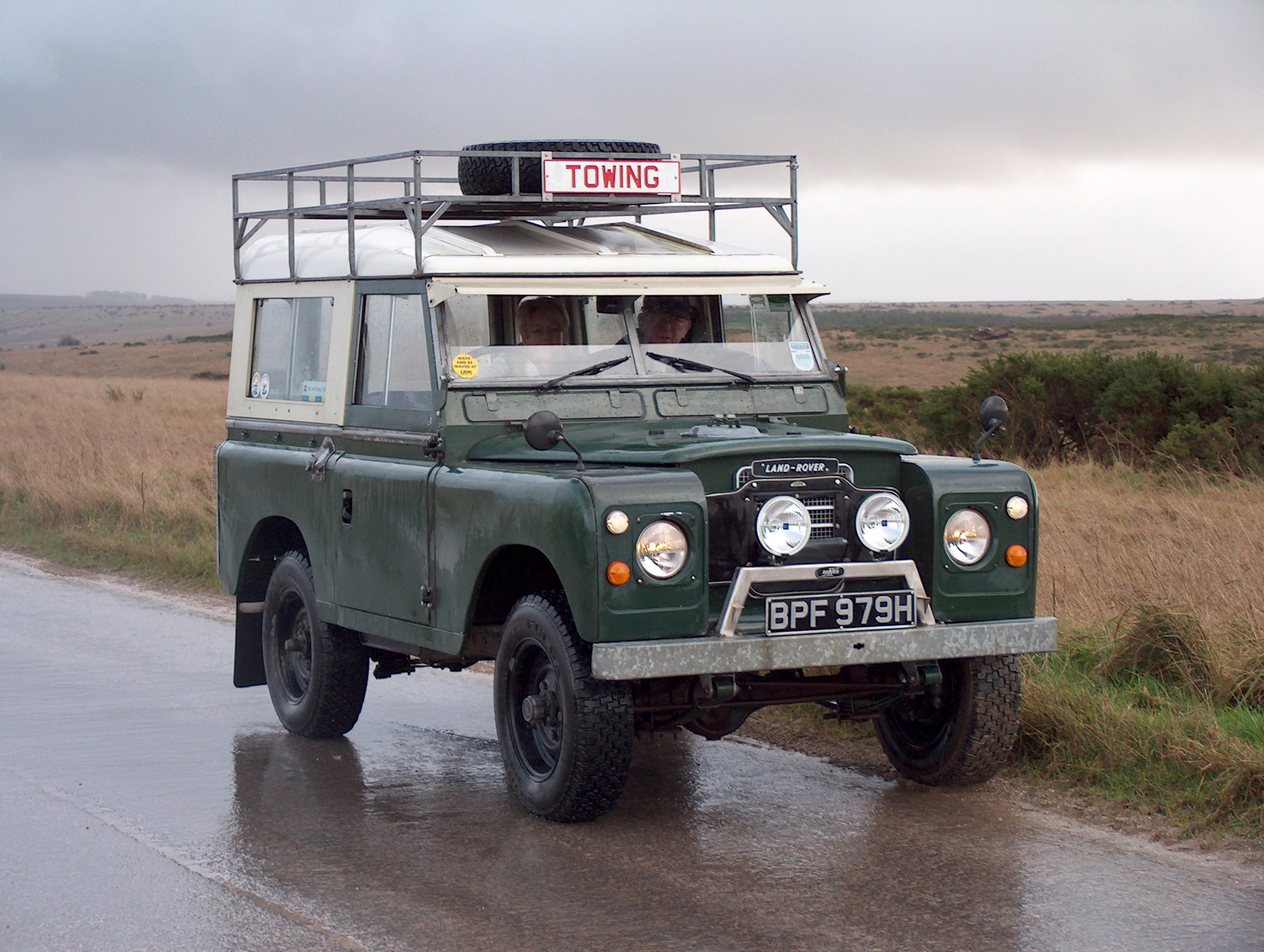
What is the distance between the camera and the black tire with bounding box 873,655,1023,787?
628 centimetres

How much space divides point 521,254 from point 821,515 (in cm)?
191

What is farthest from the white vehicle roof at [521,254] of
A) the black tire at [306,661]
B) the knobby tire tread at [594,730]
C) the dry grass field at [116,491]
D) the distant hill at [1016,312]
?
the distant hill at [1016,312]

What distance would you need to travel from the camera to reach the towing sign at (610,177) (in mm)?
7316

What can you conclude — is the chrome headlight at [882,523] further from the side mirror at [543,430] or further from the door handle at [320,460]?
the door handle at [320,460]

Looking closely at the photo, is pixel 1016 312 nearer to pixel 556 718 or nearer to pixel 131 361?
pixel 131 361

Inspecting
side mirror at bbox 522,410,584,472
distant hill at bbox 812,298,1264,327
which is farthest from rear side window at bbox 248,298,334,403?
distant hill at bbox 812,298,1264,327

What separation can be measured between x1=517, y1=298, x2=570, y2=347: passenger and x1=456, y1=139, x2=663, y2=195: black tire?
2.25 ft

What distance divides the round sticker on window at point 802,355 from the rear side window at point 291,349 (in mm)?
2174

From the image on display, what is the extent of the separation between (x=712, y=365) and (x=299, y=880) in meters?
2.93

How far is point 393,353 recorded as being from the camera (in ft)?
23.3

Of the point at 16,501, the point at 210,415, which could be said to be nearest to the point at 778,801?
the point at 16,501

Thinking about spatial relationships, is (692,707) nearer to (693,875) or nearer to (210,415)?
(693,875)

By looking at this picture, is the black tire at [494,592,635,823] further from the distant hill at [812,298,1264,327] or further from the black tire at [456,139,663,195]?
Answer: the distant hill at [812,298,1264,327]

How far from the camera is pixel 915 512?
20.2 ft
